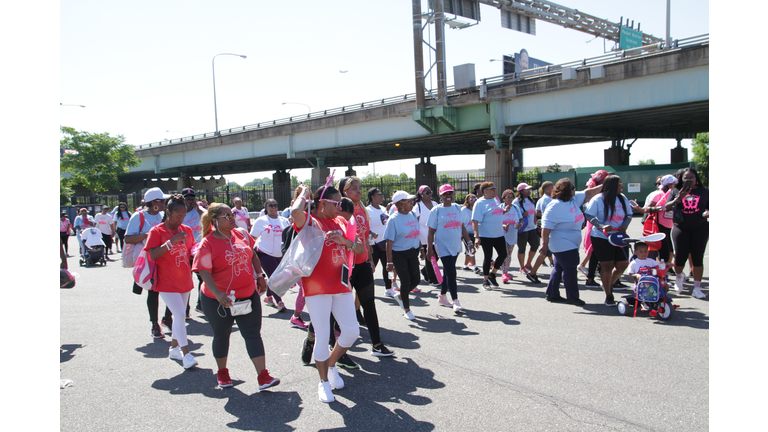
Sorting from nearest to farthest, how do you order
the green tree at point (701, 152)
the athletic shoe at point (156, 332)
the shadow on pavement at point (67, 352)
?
the shadow on pavement at point (67, 352) → the athletic shoe at point (156, 332) → the green tree at point (701, 152)

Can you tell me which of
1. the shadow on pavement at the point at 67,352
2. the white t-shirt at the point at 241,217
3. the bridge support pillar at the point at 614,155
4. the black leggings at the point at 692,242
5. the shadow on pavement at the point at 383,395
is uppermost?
the bridge support pillar at the point at 614,155

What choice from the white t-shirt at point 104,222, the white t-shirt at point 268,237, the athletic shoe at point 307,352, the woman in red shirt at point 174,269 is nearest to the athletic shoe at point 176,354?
the woman in red shirt at point 174,269

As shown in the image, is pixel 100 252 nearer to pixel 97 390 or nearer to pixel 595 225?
pixel 97 390

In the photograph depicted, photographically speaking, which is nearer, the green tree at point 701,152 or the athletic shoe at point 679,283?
the athletic shoe at point 679,283

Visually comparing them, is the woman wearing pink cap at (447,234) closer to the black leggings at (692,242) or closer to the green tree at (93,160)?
the black leggings at (692,242)

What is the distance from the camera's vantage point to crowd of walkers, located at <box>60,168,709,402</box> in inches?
173

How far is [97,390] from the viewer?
466 centimetres

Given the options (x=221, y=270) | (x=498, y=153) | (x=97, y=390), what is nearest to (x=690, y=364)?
(x=221, y=270)

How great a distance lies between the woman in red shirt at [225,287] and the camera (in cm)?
445

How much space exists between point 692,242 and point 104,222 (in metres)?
17.0

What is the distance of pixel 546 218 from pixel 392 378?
12.9ft

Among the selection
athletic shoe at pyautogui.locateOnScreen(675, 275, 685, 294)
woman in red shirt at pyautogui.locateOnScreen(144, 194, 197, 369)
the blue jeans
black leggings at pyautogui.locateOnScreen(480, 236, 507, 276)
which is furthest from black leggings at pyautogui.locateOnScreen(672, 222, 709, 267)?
woman in red shirt at pyautogui.locateOnScreen(144, 194, 197, 369)

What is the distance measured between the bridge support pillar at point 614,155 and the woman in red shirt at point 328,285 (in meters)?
33.5

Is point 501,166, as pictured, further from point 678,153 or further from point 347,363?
point 347,363
